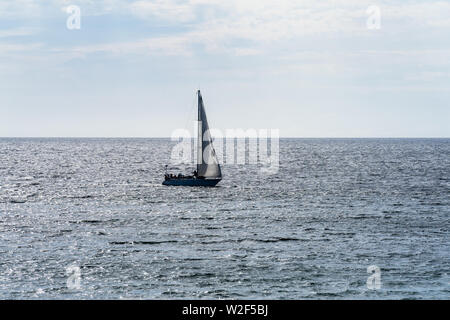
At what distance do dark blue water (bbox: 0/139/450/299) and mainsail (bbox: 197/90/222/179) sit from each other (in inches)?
129

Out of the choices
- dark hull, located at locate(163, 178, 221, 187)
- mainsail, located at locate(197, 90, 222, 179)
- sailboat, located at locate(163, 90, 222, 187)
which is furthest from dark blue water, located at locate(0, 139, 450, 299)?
mainsail, located at locate(197, 90, 222, 179)

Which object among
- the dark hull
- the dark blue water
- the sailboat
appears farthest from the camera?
the dark hull

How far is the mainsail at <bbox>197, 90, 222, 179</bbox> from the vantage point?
295 feet

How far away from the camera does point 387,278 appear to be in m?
38.9

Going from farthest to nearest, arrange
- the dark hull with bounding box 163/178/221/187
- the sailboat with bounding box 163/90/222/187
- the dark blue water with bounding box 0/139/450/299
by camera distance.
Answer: the dark hull with bounding box 163/178/221/187, the sailboat with bounding box 163/90/222/187, the dark blue water with bounding box 0/139/450/299

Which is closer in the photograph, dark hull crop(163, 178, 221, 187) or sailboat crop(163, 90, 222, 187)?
sailboat crop(163, 90, 222, 187)

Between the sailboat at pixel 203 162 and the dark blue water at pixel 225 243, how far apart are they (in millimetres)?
1900

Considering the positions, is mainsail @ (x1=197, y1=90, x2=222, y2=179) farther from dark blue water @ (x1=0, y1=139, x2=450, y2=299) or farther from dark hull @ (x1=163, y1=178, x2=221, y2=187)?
dark blue water @ (x1=0, y1=139, x2=450, y2=299)

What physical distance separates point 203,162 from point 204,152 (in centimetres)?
285

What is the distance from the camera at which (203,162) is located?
9231cm

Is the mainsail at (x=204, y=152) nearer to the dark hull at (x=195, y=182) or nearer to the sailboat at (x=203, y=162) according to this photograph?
the sailboat at (x=203, y=162)

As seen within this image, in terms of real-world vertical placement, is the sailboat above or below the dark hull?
above
